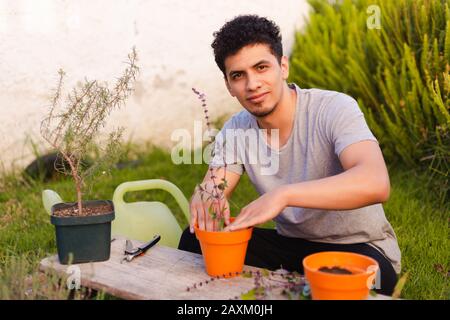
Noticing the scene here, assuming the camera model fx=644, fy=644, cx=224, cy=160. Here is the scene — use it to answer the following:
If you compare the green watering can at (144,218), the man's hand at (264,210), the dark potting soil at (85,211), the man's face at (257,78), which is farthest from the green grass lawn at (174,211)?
the man's face at (257,78)

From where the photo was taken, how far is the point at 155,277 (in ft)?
7.00

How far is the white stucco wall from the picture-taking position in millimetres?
4551

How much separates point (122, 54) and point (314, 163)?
2890mm

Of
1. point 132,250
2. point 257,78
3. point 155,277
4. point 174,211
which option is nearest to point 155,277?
point 155,277

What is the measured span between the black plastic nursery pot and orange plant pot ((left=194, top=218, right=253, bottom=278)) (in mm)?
363

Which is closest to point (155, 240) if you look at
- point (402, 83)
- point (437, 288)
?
point (437, 288)

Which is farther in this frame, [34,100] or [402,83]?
[34,100]

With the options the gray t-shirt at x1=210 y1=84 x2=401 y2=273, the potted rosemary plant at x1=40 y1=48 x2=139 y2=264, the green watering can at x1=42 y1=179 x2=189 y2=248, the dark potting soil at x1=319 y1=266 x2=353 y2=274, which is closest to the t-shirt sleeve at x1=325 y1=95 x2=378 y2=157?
the gray t-shirt at x1=210 y1=84 x2=401 y2=273

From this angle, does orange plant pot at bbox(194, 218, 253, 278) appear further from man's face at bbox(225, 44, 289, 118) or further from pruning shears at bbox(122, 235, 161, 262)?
man's face at bbox(225, 44, 289, 118)
